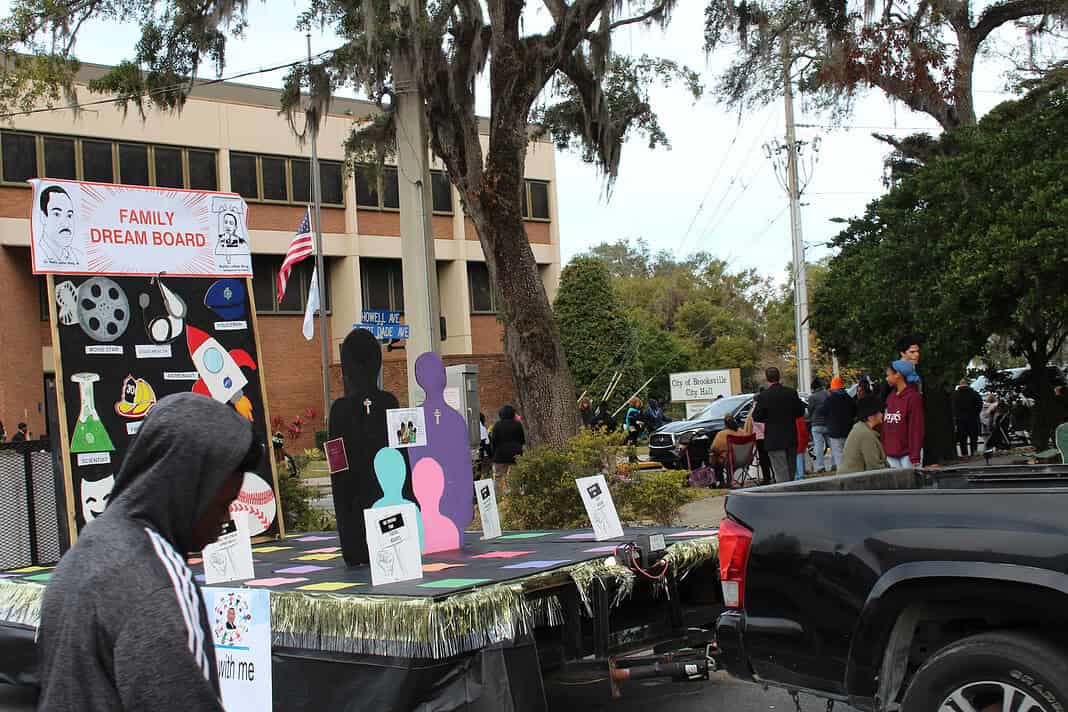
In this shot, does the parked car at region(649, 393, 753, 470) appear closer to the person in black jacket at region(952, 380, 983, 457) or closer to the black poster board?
the person in black jacket at region(952, 380, 983, 457)

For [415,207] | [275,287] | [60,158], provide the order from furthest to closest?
[275,287], [60,158], [415,207]

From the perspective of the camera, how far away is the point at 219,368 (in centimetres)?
954

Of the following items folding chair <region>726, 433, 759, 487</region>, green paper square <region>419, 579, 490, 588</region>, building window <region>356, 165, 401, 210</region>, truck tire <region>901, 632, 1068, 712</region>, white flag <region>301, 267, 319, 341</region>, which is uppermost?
building window <region>356, 165, 401, 210</region>

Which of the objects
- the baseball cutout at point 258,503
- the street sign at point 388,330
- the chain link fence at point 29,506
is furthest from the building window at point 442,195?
the chain link fence at point 29,506

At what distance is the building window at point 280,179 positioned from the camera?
37.0 m

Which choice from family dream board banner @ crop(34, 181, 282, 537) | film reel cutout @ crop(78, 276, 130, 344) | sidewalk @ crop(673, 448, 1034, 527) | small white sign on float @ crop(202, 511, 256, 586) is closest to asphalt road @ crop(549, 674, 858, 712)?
small white sign on float @ crop(202, 511, 256, 586)

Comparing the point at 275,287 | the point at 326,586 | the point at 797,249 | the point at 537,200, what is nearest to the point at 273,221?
the point at 275,287

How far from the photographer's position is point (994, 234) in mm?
15250

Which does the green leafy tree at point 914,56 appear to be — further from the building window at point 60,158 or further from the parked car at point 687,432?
the building window at point 60,158

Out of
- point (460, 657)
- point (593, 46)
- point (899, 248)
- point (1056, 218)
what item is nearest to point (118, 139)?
point (593, 46)

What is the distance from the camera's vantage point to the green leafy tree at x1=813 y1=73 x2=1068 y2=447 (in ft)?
48.8

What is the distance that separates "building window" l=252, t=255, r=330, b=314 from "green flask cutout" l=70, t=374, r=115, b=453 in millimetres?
29641

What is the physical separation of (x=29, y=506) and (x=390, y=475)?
11.2 feet

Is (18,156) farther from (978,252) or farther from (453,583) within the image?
(453,583)
